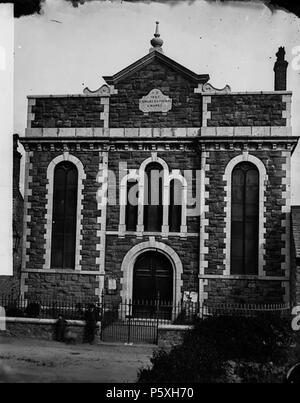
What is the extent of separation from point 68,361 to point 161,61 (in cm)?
1060

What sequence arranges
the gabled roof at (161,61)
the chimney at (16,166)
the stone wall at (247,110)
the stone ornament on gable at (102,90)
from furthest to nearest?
the stone ornament on gable at (102,90) < the gabled roof at (161,61) < the chimney at (16,166) < the stone wall at (247,110)

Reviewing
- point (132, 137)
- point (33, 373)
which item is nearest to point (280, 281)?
point (132, 137)

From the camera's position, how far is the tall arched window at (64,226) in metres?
17.3

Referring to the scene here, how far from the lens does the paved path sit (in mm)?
10414

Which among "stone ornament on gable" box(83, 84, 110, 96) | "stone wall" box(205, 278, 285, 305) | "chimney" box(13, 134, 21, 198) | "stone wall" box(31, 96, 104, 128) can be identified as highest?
"stone ornament on gable" box(83, 84, 110, 96)

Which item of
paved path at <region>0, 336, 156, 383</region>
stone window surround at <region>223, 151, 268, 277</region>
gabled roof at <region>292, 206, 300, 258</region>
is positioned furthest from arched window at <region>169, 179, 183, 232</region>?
paved path at <region>0, 336, 156, 383</region>

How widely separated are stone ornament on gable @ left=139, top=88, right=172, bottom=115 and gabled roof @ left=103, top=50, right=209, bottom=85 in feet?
3.16

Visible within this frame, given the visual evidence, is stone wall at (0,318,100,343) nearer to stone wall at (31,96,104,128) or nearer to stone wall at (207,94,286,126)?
stone wall at (31,96,104,128)

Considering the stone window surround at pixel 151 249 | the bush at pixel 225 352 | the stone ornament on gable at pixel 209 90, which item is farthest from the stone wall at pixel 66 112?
the bush at pixel 225 352

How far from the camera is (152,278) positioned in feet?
59.5

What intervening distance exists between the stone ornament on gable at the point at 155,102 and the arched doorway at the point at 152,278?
4.90m

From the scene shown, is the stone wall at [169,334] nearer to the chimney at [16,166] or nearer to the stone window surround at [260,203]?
the stone window surround at [260,203]

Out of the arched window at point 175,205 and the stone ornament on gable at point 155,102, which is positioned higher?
the stone ornament on gable at point 155,102

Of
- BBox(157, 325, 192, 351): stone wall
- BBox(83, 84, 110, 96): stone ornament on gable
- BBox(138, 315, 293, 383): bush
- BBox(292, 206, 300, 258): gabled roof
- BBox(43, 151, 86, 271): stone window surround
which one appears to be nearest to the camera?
BBox(138, 315, 293, 383): bush
